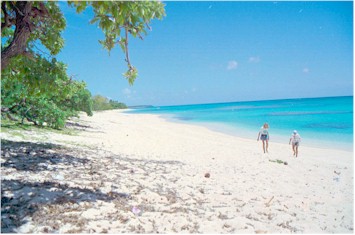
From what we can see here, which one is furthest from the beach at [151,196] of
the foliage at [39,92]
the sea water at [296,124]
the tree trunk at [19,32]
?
the sea water at [296,124]

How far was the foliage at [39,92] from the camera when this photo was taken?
235 inches

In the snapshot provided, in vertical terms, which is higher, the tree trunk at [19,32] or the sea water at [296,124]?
the tree trunk at [19,32]

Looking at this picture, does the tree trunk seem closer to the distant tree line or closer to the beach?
the distant tree line

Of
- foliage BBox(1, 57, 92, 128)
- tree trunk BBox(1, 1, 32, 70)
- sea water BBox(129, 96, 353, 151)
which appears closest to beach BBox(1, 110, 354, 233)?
foliage BBox(1, 57, 92, 128)

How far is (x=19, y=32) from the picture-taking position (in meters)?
4.28

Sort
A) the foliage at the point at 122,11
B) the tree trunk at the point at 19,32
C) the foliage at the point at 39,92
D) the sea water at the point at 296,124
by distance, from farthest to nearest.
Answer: the sea water at the point at 296,124
the foliage at the point at 39,92
the tree trunk at the point at 19,32
the foliage at the point at 122,11

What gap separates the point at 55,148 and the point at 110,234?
17.6 feet

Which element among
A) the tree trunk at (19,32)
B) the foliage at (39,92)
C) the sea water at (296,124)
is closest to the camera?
the tree trunk at (19,32)

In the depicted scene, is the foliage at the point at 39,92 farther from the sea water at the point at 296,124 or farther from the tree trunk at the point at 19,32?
the sea water at the point at 296,124

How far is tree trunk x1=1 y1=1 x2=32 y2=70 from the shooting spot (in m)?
4.19

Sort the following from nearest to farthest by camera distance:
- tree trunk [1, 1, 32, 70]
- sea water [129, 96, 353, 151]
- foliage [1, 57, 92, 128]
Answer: tree trunk [1, 1, 32, 70] < foliage [1, 57, 92, 128] < sea water [129, 96, 353, 151]

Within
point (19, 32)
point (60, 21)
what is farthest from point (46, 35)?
point (19, 32)

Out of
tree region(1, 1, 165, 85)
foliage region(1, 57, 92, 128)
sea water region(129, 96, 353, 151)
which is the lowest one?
sea water region(129, 96, 353, 151)

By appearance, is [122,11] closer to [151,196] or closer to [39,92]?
[151,196]
